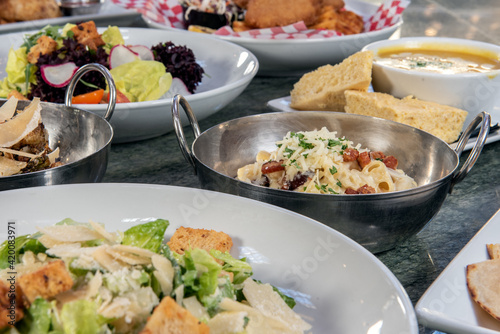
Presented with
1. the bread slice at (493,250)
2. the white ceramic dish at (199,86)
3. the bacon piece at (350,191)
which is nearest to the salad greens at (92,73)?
the white ceramic dish at (199,86)

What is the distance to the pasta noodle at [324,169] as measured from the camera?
1.03 metres

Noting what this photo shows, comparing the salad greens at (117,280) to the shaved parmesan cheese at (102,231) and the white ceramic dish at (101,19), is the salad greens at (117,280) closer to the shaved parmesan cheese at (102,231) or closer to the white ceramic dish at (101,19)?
the shaved parmesan cheese at (102,231)

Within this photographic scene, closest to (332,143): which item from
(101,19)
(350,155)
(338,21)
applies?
(350,155)

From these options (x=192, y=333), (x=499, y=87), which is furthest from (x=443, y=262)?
(x=499, y=87)

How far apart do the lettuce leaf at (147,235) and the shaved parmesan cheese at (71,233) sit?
66mm

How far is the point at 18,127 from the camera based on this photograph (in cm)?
106

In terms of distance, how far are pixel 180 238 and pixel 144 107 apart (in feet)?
1.95

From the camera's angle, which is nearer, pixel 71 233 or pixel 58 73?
pixel 71 233

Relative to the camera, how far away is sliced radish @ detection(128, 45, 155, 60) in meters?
1.78

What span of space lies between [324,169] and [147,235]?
39cm

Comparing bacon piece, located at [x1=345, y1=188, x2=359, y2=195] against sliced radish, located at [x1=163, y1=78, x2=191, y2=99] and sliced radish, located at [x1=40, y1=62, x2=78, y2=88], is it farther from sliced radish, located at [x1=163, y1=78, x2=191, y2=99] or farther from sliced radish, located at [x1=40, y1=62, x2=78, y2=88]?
sliced radish, located at [x1=40, y1=62, x2=78, y2=88]

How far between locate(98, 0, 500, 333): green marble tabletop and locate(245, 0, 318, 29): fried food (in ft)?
0.82

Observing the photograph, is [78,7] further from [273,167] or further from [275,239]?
[275,239]

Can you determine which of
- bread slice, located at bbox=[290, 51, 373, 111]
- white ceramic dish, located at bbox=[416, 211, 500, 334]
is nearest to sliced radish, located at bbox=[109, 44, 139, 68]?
bread slice, located at bbox=[290, 51, 373, 111]
